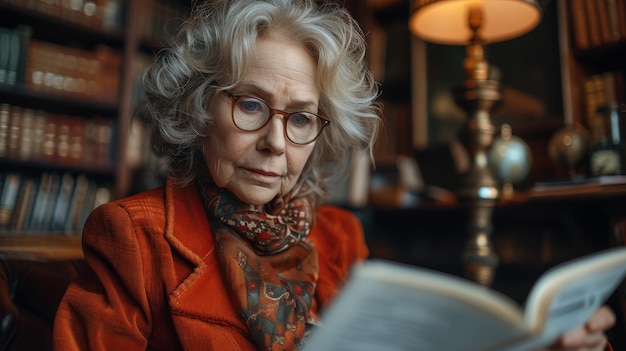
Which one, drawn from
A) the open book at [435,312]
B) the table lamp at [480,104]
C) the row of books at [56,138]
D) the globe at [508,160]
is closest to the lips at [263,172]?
the open book at [435,312]

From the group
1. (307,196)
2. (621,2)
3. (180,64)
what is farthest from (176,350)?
(621,2)

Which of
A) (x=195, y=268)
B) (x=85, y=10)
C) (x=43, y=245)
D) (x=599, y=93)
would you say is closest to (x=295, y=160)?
(x=195, y=268)

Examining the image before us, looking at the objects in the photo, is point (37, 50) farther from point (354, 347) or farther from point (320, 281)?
point (354, 347)

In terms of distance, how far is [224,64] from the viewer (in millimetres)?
994

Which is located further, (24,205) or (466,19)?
(24,205)

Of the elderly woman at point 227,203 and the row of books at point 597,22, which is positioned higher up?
the row of books at point 597,22

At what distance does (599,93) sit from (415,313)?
6.09ft

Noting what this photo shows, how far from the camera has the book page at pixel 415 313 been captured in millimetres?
441

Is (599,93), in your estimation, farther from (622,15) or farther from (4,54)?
(4,54)

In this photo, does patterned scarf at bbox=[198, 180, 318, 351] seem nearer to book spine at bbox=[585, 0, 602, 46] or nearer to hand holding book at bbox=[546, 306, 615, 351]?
hand holding book at bbox=[546, 306, 615, 351]

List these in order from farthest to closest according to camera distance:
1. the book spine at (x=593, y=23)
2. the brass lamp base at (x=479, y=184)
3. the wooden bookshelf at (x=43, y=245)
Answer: the wooden bookshelf at (x=43, y=245)
the book spine at (x=593, y=23)
the brass lamp base at (x=479, y=184)

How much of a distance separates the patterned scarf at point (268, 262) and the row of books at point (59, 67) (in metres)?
1.75

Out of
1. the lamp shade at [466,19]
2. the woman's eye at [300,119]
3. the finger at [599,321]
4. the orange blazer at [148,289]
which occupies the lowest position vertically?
the orange blazer at [148,289]

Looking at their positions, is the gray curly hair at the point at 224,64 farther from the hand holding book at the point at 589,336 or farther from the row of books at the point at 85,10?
the row of books at the point at 85,10
